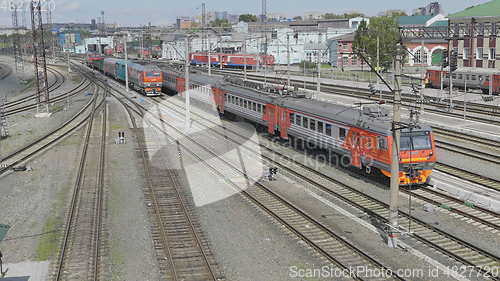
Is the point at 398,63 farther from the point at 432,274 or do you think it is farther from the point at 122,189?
the point at 122,189

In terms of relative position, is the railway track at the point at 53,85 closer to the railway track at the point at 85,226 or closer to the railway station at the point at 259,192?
the railway station at the point at 259,192

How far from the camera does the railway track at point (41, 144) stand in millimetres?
28406

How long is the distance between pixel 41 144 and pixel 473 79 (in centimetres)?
4104

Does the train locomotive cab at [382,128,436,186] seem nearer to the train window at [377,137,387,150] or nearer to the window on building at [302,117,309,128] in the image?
the train window at [377,137,387,150]

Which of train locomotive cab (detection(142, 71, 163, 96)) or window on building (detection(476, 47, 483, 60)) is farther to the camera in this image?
window on building (detection(476, 47, 483, 60))

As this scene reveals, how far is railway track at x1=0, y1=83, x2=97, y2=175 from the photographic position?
2841cm

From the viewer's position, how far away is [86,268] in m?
14.5

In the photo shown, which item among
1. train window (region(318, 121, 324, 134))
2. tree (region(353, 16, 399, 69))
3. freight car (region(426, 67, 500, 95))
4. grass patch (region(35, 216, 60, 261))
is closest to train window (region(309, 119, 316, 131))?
train window (region(318, 121, 324, 134))

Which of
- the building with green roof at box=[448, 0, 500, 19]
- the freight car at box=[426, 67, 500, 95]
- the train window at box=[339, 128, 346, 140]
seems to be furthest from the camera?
the building with green roof at box=[448, 0, 500, 19]

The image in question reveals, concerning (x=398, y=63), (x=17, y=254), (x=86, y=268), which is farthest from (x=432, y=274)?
(x=17, y=254)

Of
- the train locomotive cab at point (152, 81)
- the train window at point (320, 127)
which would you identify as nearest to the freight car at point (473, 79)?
the train locomotive cab at point (152, 81)

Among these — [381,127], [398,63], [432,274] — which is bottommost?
[432,274]

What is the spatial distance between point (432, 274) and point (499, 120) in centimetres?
2618

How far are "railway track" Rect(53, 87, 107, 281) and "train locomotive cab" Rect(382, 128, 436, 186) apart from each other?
10.8 metres
